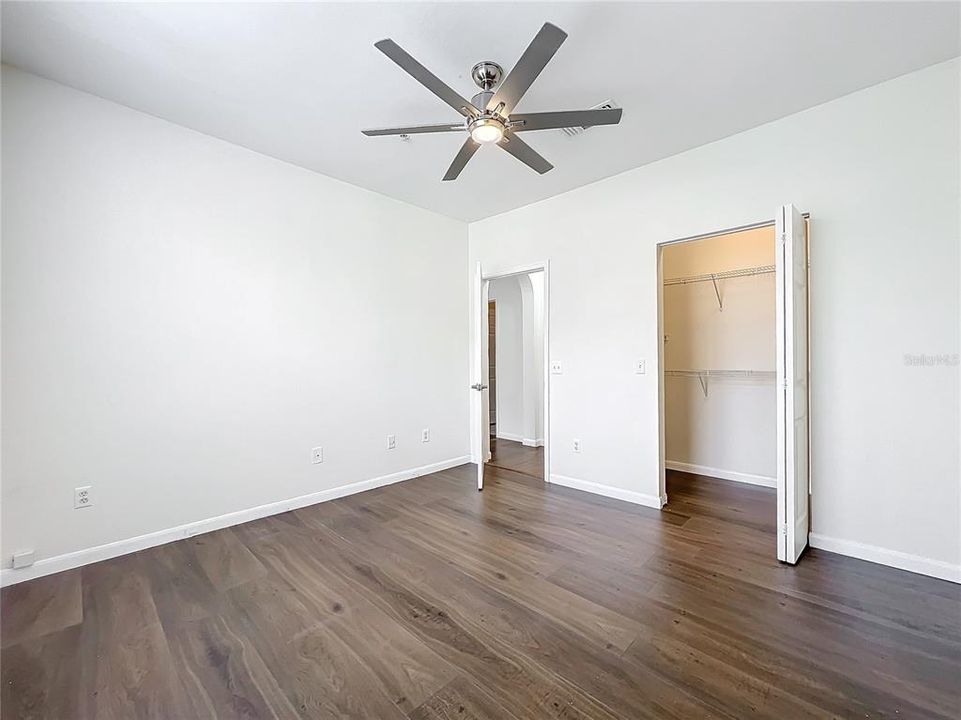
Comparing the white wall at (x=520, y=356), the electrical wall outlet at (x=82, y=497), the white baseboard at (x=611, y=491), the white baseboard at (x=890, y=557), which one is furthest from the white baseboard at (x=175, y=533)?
the white baseboard at (x=890, y=557)

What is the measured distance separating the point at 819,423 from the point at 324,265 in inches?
147

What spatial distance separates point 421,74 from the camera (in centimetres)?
169

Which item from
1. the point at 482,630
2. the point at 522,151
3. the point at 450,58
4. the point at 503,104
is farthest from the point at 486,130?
the point at 482,630

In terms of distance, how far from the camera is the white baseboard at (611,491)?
3.23m

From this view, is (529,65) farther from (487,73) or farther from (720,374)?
(720,374)

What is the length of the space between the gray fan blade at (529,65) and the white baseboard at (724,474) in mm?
3732

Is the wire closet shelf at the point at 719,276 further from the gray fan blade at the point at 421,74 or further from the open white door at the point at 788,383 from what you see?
the gray fan blade at the point at 421,74

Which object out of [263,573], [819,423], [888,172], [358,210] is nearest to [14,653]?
[263,573]

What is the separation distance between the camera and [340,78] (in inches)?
88.0

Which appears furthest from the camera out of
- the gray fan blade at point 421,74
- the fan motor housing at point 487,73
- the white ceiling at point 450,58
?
the fan motor housing at point 487,73

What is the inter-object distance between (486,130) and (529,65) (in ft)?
1.29

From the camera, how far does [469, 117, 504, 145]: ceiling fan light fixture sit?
194 cm

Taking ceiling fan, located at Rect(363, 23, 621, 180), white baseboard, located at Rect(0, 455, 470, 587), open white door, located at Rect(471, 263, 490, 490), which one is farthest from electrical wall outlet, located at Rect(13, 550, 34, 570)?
ceiling fan, located at Rect(363, 23, 621, 180)

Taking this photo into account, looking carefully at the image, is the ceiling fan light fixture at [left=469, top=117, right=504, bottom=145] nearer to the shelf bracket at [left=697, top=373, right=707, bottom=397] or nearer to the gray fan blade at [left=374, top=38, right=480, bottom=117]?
the gray fan blade at [left=374, top=38, right=480, bottom=117]
